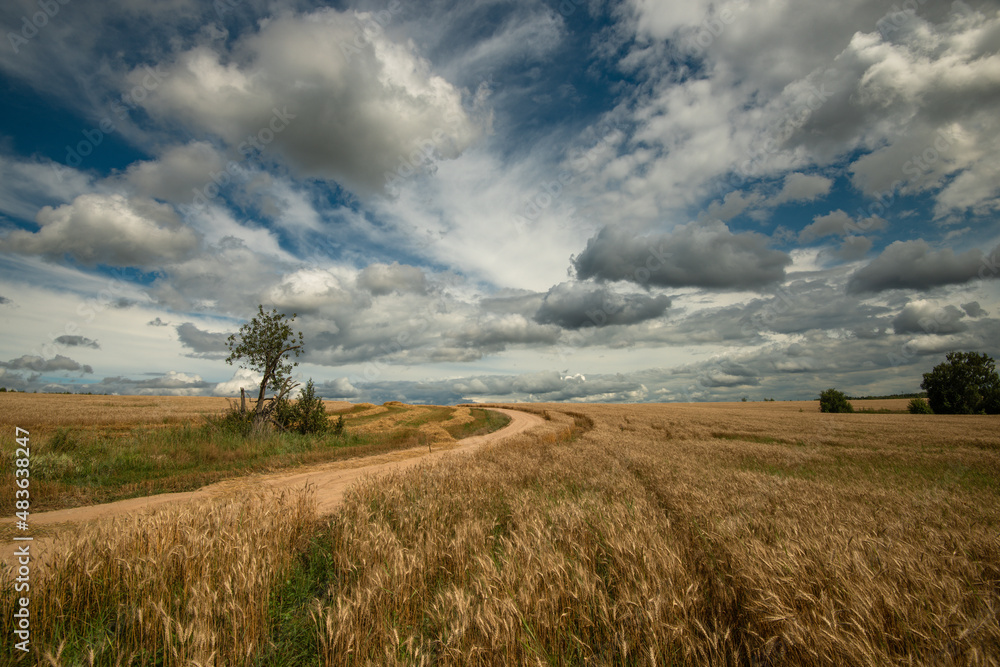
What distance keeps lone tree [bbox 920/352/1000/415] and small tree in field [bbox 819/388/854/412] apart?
38.6ft

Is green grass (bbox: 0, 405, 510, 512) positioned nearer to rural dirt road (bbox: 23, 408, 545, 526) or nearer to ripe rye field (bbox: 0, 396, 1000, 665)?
rural dirt road (bbox: 23, 408, 545, 526)

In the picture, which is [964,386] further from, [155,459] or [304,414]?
[155,459]

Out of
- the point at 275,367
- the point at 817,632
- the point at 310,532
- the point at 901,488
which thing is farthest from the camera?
the point at 275,367

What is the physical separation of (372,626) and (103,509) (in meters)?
11.8

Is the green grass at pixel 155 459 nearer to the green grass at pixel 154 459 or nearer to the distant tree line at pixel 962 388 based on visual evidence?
the green grass at pixel 154 459

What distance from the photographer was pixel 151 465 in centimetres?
1540

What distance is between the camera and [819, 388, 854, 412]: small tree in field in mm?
74250

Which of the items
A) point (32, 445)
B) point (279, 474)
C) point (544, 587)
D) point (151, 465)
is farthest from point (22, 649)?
point (32, 445)

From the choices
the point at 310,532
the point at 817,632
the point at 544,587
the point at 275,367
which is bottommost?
the point at 310,532

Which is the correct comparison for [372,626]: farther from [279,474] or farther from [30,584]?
[279,474]

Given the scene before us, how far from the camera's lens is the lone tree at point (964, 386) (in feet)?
207

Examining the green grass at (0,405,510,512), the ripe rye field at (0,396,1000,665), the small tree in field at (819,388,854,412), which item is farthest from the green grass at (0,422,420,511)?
the small tree in field at (819,388,854,412)

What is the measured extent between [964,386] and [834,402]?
1728cm

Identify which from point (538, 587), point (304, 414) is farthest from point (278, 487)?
point (304, 414)
